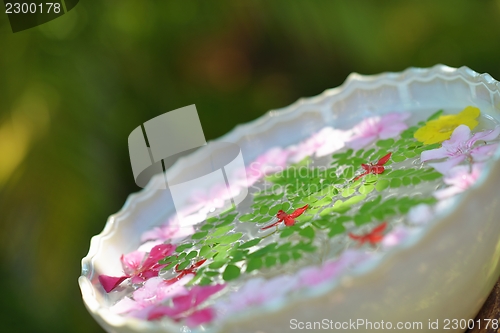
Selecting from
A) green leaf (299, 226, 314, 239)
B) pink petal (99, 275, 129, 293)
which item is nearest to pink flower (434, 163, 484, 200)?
green leaf (299, 226, 314, 239)

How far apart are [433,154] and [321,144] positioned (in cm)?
22

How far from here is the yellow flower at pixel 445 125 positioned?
1.74 ft

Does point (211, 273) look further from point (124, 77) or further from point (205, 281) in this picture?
point (124, 77)

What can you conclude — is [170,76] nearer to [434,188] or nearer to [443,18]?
[443,18]

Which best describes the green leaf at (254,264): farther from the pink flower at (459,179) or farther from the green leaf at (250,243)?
the pink flower at (459,179)

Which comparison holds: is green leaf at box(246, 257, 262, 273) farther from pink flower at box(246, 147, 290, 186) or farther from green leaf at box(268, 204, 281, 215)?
pink flower at box(246, 147, 290, 186)

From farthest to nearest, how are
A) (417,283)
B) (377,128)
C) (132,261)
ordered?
(377,128) < (132,261) < (417,283)

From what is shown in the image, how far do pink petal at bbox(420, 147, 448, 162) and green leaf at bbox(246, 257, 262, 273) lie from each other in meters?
0.20

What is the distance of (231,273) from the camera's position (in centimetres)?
41

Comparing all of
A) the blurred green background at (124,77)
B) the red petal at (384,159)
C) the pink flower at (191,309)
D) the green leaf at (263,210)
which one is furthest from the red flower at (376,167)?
the blurred green background at (124,77)

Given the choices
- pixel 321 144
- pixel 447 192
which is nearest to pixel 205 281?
pixel 447 192

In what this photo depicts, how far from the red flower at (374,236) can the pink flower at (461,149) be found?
0.10 metres

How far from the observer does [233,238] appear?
50 cm

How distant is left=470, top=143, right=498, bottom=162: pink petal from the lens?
16.5 inches
